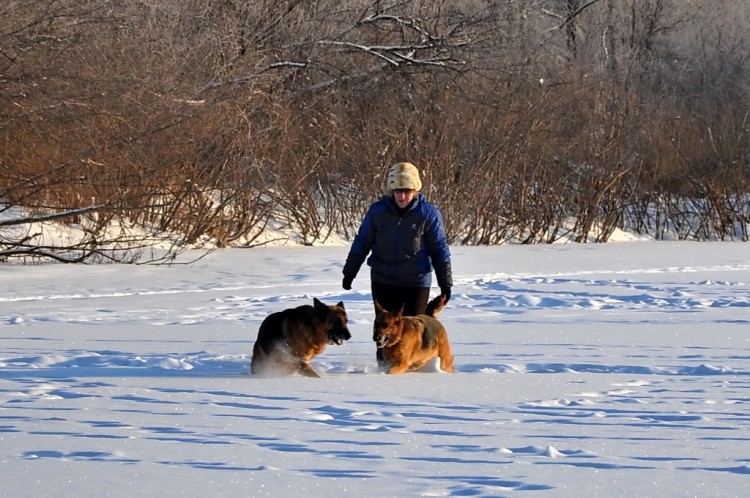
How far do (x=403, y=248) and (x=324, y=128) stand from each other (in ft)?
51.3

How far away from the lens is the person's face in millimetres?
9125

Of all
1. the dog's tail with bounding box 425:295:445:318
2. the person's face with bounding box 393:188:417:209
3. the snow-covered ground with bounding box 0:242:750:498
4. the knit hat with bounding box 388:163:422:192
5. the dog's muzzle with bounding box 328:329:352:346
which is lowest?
the snow-covered ground with bounding box 0:242:750:498

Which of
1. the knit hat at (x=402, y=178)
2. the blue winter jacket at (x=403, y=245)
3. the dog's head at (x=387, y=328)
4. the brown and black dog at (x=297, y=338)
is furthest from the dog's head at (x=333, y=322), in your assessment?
the knit hat at (x=402, y=178)

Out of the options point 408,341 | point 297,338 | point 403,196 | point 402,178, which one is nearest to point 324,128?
point 403,196

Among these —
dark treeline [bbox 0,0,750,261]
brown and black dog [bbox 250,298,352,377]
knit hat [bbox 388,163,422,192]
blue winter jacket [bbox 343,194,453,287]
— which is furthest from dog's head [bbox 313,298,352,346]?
dark treeline [bbox 0,0,750,261]

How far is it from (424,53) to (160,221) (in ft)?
24.8

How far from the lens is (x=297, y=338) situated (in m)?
8.66

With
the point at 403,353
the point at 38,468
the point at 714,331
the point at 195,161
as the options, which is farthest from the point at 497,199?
the point at 38,468

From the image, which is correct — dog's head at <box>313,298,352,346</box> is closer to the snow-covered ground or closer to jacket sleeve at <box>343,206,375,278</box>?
the snow-covered ground

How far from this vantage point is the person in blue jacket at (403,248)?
923cm

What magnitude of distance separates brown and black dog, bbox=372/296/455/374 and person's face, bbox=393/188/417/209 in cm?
77

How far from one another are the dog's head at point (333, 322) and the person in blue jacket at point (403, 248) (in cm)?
67

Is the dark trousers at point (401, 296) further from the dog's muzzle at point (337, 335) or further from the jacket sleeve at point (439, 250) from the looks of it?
the dog's muzzle at point (337, 335)

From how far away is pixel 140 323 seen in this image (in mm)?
12008
